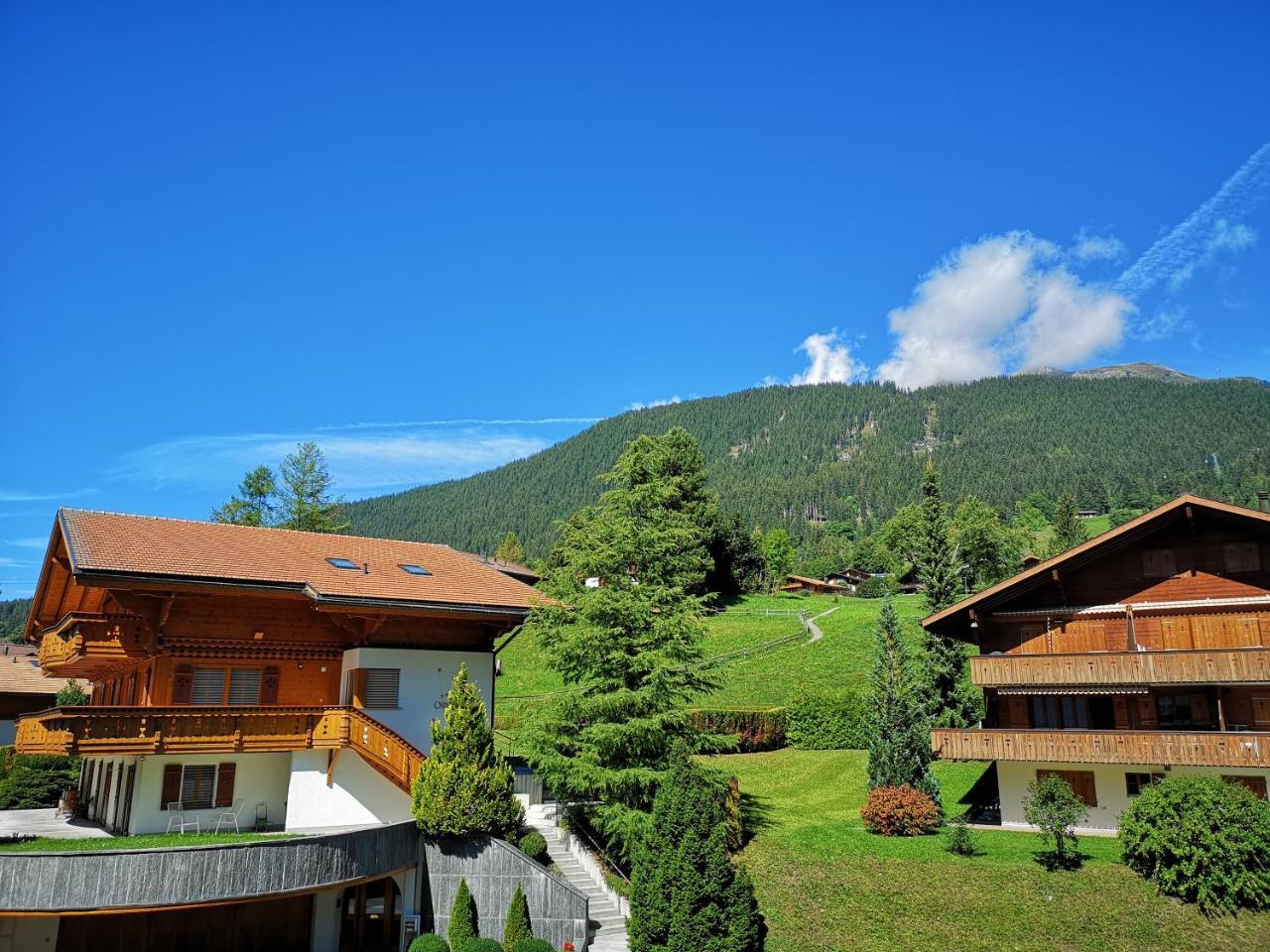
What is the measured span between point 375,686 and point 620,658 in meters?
6.76

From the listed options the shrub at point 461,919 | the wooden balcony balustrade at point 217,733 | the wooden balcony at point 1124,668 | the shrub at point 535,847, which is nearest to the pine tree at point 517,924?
the shrub at point 461,919

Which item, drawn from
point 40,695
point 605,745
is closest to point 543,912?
point 605,745

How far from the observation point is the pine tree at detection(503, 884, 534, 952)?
67.5ft

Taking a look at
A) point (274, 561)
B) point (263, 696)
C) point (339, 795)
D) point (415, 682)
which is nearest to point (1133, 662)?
point (415, 682)

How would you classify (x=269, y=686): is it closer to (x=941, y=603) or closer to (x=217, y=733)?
(x=217, y=733)

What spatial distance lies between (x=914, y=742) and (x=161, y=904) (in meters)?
19.8

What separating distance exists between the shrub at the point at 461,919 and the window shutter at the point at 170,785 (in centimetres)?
720

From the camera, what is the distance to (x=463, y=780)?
71.2 ft

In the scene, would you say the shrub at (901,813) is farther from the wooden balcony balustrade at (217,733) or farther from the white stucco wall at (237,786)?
the white stucco wall at (237,786)

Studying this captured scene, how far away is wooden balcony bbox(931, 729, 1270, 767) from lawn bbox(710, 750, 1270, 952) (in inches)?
89.0

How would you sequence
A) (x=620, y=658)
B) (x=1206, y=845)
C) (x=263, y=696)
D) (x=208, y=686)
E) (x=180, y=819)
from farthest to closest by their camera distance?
(x=263, y=696), (x=620, y=658), (x=208, y=686), (x=180, y=819), (x=1206, y=845)

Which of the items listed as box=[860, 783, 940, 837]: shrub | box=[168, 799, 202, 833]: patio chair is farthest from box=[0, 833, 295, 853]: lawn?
box=[860, 783, 940, 837]: shrub

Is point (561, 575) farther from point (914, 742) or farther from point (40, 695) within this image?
point (40, 695)

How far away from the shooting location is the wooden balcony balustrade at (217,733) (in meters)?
20.2
